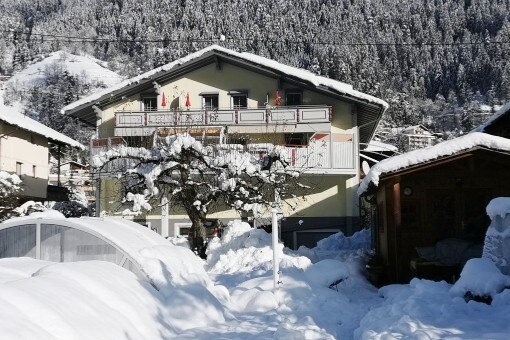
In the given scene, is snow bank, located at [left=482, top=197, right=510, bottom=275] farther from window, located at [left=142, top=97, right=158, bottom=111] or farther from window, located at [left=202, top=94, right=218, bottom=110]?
window, located at [left=142, top=97, right=158, bottom=111]

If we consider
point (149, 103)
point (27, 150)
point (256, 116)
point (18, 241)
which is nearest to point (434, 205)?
point (18, 241)

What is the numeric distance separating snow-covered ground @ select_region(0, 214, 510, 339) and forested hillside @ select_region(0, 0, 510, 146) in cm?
8208

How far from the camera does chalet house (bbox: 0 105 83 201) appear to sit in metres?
26.2

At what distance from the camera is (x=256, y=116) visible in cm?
2634

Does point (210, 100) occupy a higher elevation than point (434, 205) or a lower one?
higher

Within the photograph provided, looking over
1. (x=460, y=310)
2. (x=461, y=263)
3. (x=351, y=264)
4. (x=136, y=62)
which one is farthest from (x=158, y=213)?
(x=136, y=62)

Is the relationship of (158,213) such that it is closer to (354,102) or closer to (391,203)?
(354,102)

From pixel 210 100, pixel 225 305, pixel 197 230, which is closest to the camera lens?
pixel 225 305

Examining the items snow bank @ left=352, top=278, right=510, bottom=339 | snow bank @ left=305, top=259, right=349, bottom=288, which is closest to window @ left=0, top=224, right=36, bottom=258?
snow bank @ left=305, top=259, right=349, bottom=288

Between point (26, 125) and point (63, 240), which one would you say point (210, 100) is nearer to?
point (26, 125)

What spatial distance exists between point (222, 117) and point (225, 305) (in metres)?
16.6

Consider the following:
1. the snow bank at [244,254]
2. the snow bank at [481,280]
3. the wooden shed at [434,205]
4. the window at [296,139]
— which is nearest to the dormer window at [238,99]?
the window at [296,139]

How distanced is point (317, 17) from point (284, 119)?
373 feet

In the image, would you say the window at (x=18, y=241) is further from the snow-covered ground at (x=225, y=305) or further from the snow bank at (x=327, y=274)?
the snow bank at (x=327, y=274)
